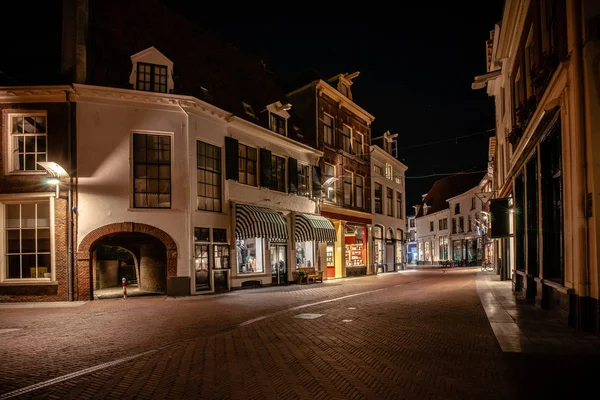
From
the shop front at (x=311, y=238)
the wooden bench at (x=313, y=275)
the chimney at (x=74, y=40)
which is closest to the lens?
the chimney at (x=74, y=40)

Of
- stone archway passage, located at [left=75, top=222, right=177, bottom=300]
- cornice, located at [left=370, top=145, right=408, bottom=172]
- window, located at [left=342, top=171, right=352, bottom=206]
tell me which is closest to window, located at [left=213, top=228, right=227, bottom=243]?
stone archway passage, located at [left=75, top=222, right=177, bottom=300]

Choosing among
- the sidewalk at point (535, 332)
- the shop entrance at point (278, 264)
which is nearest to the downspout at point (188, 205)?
the shop entrance at point (278, 264)

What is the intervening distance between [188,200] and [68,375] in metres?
12.2

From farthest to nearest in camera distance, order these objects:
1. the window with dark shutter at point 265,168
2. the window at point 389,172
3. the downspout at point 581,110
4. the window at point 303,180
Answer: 1. the window at point 389,172
2. the window at point 303,180
3. the window with dark shutter at point 265,168
4. the downspout at point 581,110

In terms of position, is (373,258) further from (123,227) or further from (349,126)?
(123,227)

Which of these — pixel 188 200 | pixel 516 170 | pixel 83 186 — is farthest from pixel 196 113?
Result: pixel 516 170

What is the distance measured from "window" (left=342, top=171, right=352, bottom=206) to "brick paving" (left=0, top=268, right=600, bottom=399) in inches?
722

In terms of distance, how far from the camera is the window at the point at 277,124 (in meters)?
24.3

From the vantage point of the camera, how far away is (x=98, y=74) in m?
17.6

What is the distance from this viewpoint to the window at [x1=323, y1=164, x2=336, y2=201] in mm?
28891

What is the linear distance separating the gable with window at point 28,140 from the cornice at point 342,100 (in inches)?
636

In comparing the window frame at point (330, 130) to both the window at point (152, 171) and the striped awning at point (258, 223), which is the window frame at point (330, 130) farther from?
the window at point (152, 171)

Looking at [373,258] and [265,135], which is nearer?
[265,135]

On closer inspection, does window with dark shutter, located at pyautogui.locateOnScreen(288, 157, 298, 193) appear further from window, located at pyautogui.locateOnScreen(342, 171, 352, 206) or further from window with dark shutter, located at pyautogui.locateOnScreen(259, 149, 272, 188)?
→ window, located at pyautogui.locateOnScreen(342, 171, 352, 206)
